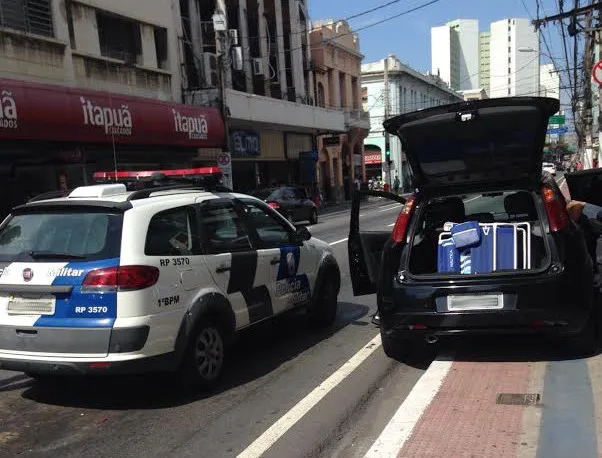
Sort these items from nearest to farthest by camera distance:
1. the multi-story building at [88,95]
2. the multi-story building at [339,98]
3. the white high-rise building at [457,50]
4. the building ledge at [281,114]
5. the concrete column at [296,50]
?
the multi-story building at [88,95], the building ledge at [281,114], the concrete column at [296,50], the multi-story building at [339,98], the white high-rise building at [457,50]

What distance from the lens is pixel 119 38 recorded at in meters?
21.1

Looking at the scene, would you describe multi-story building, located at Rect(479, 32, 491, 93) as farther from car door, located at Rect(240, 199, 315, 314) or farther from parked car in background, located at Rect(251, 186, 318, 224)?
car door, located at Rect(240, 199, 315, 314)

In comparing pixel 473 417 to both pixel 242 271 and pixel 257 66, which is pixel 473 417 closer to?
pixel 242 271

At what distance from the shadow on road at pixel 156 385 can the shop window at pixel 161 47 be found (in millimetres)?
18494

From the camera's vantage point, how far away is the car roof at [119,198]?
463 cm

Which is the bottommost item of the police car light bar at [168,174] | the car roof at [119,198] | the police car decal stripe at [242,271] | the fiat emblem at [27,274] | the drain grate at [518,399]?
the drain grate at [518,399]

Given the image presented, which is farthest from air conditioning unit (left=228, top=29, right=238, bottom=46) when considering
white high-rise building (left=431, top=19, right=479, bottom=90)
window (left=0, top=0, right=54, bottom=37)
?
white high-rise building (left=431, top=19, right=479, bottom=90)

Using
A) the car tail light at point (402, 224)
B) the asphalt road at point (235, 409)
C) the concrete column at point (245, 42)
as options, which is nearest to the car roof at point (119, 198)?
the asphalt road at point (235, 409)

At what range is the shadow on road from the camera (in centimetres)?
478

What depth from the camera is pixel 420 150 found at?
228 inches

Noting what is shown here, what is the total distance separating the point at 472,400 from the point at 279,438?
4.57ft

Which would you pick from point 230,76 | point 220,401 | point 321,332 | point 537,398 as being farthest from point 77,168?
point 537,398

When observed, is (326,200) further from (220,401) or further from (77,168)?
(220,401)

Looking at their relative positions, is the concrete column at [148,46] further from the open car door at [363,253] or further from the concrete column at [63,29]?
the open car door at [363,253]
